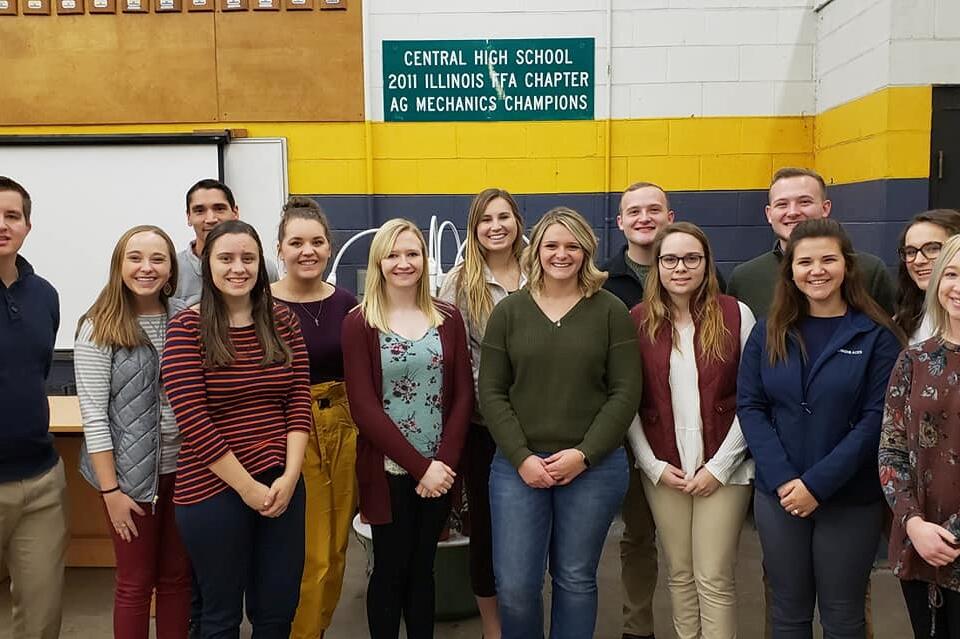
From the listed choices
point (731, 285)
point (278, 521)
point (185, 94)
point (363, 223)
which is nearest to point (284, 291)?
point (278, 521)

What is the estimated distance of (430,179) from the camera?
14.7 feet

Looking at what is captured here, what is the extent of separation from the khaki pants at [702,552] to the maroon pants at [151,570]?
53.8 inches

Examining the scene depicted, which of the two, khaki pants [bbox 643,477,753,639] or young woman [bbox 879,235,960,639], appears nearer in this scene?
young woman [bbox 879,235,960,639]

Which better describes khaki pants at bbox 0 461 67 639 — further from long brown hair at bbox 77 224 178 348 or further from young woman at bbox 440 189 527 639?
young woman at bbox 440 189 527 639

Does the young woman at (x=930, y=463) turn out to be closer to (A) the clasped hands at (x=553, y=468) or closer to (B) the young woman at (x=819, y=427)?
(B) the young woman at (x=819, y=427)

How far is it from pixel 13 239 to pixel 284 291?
73 cm

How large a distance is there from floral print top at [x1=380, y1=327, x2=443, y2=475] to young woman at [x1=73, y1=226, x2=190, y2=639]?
0.59 metres

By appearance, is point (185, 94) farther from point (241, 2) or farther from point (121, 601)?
point (121, 601)

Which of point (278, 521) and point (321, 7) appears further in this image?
point (321, 7)

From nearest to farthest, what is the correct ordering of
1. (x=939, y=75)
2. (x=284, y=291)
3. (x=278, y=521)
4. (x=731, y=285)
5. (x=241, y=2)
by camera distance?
(x=278, y=521) → (x=284, y=291) → (x=731, y=285) → (x=939, y=75) → (x=241, y=2)

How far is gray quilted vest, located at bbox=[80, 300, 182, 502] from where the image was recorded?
2.02 meters

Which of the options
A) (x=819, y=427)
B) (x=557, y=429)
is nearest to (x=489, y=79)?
(x=557, y=429)

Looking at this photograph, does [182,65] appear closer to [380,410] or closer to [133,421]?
[133,421]

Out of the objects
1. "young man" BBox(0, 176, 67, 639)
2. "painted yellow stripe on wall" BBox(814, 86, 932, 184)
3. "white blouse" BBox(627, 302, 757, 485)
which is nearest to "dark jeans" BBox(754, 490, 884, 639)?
"white blouse" BBox(627, 302, 757, 485)
